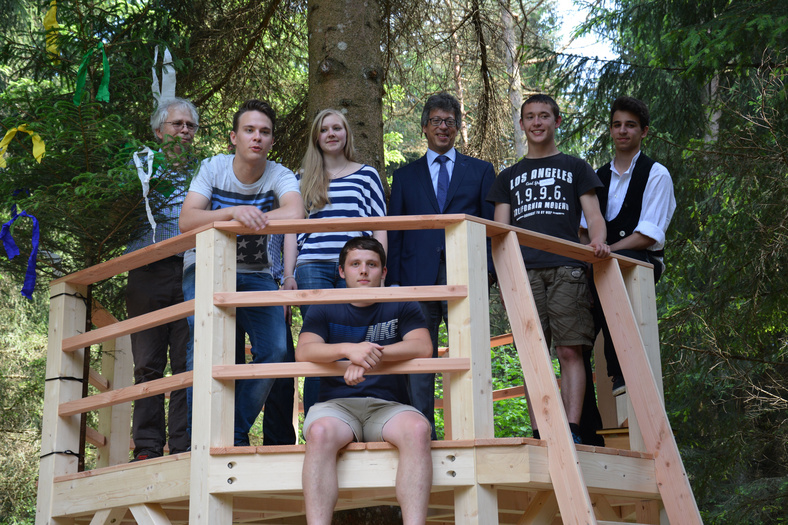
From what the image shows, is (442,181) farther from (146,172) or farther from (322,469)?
(322,469)

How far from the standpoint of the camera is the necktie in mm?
5062

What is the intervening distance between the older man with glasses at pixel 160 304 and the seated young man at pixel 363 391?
1272mm

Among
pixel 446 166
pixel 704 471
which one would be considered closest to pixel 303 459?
pixel 446 166

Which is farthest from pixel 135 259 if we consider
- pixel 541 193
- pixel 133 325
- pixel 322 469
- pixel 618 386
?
pixel 618 386

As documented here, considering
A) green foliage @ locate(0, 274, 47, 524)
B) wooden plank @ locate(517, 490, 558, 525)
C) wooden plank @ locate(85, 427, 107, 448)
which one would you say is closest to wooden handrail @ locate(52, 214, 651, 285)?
wooden plank @ locate(517, 490, 558, 525)

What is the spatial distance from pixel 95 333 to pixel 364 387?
1.51 metres

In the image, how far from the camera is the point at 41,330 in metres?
14.1

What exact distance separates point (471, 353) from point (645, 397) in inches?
47.6

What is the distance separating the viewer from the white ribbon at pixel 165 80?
544cm

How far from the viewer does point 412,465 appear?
11.6 feet

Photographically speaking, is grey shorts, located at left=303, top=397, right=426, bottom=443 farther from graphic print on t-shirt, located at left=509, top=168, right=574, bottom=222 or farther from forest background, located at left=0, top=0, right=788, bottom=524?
forest background, located at left=0, top=0, right=788, bottom=524

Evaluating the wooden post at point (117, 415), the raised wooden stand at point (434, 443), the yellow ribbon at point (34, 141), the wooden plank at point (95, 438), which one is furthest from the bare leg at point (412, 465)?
the wooden plank at point (95, 438)

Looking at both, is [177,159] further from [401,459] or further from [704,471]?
[704,471]

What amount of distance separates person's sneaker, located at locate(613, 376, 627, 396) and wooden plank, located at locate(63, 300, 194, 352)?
8.68 ft
